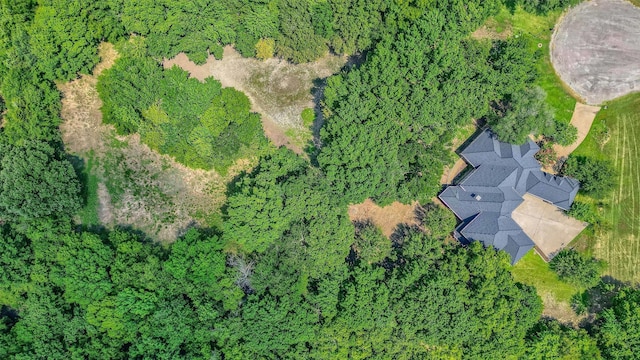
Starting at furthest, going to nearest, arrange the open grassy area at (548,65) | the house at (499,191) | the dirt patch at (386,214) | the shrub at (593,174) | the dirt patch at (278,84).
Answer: the open grassy area at (548,65), the dirt patch at (386,214), the dirt patch at (278,84), the shrub at (593,174), the house at (499,191)

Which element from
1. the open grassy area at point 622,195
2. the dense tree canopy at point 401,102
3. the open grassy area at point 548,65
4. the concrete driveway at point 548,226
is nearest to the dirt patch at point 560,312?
the concrete driveway at point 548,226

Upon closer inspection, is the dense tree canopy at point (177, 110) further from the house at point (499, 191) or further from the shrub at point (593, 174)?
the shrub at point (593, 174)

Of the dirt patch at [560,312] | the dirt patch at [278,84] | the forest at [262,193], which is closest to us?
the forest at [262,193]

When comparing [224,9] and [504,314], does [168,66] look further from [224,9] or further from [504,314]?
[504,314]

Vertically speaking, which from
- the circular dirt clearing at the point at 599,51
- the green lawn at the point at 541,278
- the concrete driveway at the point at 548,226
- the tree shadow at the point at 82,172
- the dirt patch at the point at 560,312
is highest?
the circular dirt clearing at the point at 599,51

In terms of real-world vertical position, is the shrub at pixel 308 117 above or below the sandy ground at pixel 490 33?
below

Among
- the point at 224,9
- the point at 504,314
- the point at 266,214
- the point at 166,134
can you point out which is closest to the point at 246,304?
the point at 266,214

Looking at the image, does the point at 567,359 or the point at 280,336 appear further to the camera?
the point at 567,359
